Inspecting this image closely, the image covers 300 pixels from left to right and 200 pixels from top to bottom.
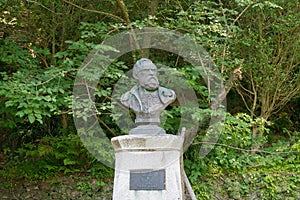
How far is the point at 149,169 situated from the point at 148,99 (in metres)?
0.64

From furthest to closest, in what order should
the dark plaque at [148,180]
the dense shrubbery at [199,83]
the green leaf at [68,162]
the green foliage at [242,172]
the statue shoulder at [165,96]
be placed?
the green foliage at [242,172] < the green leaf at [68,162] < the dense shrubbery at [199,83] < the statue shoulder at [165,96] < the dark plaque at [148,180]

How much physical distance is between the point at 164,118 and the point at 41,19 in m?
2.48

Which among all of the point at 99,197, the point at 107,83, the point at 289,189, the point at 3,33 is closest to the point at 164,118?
the point at 107,83

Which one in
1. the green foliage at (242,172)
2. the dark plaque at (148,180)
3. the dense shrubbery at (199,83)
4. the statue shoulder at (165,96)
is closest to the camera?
the dark plaque at (148,180)

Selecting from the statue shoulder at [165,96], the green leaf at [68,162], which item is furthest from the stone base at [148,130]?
the green leaf at [68,162]

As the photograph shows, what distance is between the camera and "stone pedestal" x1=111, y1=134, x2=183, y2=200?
3779 mm

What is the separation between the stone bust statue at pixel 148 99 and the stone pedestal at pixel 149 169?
0.13m

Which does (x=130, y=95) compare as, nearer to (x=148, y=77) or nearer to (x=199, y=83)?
(x=148, y=77)

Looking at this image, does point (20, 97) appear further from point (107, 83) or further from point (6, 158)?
point (6, 158)

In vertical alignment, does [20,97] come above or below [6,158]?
above

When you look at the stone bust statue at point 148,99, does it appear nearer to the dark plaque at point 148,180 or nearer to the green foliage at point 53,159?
the dark plaque at point 148,180

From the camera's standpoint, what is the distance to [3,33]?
21.4 ft

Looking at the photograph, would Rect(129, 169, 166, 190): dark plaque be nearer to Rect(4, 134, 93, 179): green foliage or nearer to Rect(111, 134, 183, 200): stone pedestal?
Rect(111, 134, 183, 200): stone pedestal

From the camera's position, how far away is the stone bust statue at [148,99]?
152 inches
